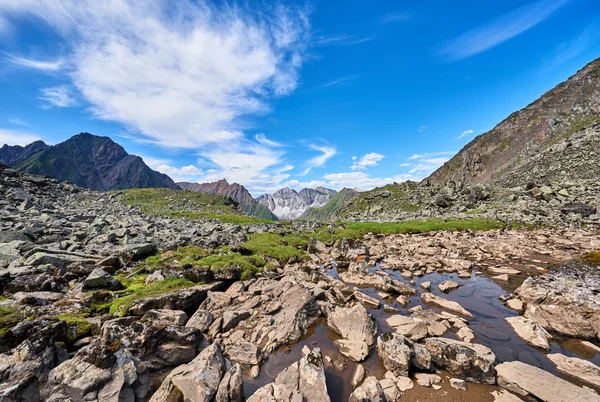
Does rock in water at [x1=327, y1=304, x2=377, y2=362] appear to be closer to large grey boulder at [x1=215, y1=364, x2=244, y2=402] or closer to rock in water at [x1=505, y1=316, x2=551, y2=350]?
large grey boulder at [x1=215, y1=364, x2=244, y2=402]

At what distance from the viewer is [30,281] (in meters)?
13.6

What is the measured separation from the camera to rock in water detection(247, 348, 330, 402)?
7.27m

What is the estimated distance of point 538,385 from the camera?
775cm

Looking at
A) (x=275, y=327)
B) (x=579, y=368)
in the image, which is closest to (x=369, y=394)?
(x=275, y=327)

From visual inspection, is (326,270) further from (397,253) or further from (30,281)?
(30,281)

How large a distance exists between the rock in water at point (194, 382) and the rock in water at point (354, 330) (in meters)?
5.39

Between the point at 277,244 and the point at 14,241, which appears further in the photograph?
the point at 277,244

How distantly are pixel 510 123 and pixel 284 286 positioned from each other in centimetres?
22306

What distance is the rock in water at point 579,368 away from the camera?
8164mm

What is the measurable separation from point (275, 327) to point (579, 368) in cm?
1199

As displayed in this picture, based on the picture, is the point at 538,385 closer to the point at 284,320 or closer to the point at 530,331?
the point at 530,331

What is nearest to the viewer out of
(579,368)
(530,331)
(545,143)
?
(579,368)

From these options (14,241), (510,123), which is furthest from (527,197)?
(510,123)

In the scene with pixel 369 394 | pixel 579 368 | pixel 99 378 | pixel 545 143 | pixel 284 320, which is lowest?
pixel 579 368
